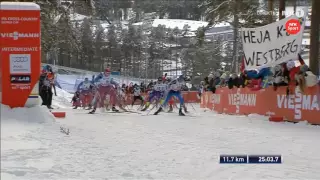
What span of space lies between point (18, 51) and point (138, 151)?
103 inches

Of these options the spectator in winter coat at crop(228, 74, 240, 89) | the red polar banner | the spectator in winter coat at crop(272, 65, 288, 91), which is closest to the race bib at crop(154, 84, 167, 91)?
the spectator in winter coat at crop(228, 74, 240, 89)

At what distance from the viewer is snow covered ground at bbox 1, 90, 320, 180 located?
541cm

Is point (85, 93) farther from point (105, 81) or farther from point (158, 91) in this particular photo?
point (105, 81)

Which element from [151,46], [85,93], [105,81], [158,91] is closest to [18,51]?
[105,81]

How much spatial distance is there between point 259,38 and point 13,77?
11.1 m

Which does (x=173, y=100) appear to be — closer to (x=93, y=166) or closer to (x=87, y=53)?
(x=93, y=166)

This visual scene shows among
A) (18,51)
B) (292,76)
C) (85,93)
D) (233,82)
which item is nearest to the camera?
(18,51)

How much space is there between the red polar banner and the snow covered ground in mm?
455

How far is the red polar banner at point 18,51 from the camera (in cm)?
810

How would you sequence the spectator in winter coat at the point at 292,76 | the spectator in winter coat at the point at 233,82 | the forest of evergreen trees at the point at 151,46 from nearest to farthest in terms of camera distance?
the spectator in winter coat at the point at 292,76
the spectator in winter coat at the point at 233,82
the forest of evergreen trees at the point at 151,46

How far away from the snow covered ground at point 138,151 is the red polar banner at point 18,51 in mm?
455

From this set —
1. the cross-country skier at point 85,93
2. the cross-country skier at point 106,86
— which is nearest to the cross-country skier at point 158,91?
the cross-country skier at point 106,86

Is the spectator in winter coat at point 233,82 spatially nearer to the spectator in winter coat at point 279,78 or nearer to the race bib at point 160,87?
the race bib at point 160,87

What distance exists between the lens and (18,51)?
8242 millimetres
